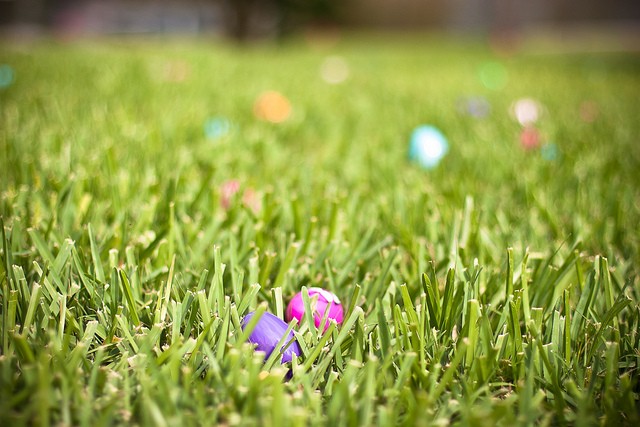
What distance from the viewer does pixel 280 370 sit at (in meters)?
0.83

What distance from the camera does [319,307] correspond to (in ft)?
3.47

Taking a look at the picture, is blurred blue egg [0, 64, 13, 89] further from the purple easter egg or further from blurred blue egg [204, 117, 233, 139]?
the purple easter egg

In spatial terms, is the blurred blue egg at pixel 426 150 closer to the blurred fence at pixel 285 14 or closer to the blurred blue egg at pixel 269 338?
the blurred blue egg at pixel 269 338

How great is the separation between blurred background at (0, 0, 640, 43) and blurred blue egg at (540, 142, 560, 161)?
9.22 m

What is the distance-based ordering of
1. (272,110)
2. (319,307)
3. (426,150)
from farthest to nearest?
(272,110)
(426,150)
(319,307)

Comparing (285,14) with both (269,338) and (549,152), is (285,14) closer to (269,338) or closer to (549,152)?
(549,152)

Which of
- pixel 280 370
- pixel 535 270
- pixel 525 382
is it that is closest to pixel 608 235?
pixel 535 270

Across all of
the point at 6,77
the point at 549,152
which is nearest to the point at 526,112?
the point at 549,152

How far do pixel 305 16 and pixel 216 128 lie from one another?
10520 mm

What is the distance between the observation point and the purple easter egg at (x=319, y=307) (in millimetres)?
1042

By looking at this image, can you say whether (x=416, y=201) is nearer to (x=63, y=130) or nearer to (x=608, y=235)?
→ (x=608, y=235)

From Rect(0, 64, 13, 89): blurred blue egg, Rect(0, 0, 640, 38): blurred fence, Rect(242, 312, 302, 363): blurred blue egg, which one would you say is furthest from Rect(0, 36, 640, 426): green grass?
Rect(0, 0, 640, 38): blurred fence

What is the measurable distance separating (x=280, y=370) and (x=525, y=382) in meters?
0.35

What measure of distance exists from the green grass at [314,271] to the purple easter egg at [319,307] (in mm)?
41
